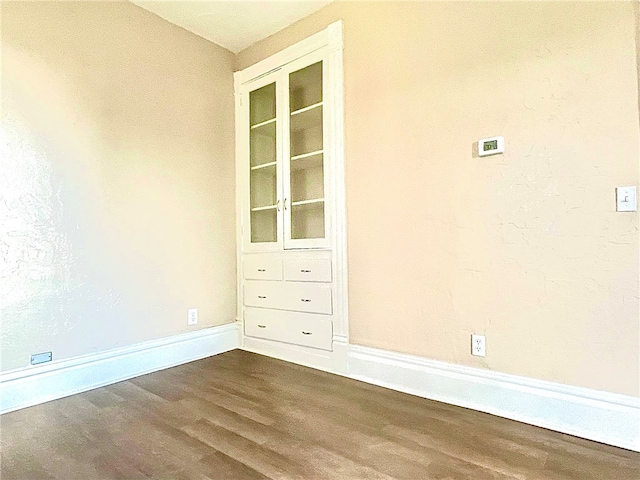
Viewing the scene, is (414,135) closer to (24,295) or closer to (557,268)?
(557,268)

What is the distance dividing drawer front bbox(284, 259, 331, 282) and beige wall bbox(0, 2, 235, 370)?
688 mm

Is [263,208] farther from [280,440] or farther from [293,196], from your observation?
[280,440]

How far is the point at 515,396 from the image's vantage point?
1878 millimetres

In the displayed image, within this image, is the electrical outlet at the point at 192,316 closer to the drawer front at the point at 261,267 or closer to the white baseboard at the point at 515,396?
the drawer front at the point at 261,267

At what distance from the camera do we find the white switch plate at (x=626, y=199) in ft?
5.24

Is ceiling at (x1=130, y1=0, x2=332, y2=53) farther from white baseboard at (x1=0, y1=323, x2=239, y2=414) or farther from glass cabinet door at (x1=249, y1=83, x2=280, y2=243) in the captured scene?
white baseboard at (x1=0, y1=323, x2=239, y2=414)

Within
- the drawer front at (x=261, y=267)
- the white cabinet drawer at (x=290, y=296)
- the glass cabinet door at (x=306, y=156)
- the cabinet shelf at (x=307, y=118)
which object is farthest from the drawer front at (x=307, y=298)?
the cabinet shelf at (x=307, y=118)

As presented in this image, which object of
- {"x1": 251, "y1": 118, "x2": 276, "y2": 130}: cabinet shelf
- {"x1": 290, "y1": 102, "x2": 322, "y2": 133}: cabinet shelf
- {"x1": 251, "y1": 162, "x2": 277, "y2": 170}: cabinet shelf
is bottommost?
{"x1": 251, "y1": 162, "x2": 277, "y2": 170}: cabinet shelf

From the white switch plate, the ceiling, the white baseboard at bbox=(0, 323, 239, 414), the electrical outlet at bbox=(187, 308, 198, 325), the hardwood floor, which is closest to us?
the hardwood floor

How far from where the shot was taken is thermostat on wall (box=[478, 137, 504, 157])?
6.37ft

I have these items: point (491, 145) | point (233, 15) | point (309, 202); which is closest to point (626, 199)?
point (491, 145)

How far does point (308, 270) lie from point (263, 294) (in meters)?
0.57

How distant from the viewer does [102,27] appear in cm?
253

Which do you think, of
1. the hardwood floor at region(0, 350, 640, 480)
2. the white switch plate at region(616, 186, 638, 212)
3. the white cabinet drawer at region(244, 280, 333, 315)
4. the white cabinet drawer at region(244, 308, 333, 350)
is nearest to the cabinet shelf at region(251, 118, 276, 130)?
→ the white cabinet drawer at region(244, 280, 333, 315)
